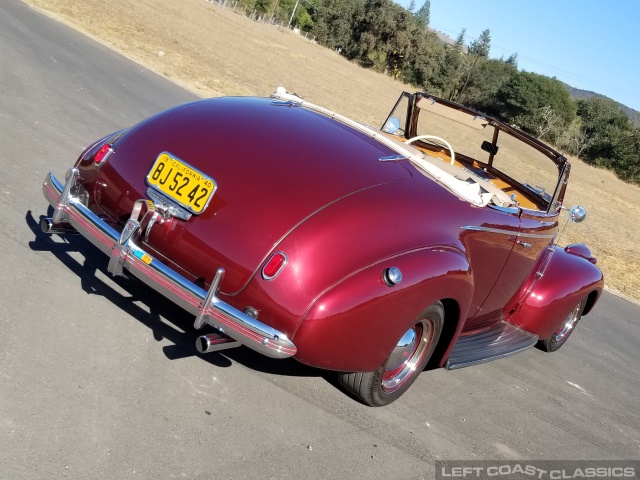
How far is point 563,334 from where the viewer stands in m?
6.18

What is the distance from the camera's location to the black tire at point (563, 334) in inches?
235

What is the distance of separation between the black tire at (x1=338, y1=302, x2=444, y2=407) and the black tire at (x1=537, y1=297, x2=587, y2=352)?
8.14 ft

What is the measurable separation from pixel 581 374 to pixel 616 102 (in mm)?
71671

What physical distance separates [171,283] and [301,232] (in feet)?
2.22

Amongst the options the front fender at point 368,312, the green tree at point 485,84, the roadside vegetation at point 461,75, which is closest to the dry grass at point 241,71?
the front fender at point 368,312

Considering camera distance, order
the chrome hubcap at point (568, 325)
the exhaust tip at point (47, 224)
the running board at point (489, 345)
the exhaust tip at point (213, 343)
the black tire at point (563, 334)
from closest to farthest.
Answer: the exhaust tip at point (213, 343) < the exhaust tip at point (47, 224) < the running board at point (489, 345) < the black tire at point (563, 334) < the chrome hubcap at point (568, 325)

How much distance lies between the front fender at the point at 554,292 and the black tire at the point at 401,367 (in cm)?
155

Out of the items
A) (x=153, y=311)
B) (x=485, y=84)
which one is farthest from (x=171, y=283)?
(x=485, y=84)

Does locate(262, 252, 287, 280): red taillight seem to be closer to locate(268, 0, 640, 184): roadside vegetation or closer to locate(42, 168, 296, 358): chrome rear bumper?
locate(42, 168, 296, 358): chrome rear bumper

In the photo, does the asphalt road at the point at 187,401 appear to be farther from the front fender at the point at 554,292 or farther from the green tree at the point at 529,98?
the green tree at the point at 529,98

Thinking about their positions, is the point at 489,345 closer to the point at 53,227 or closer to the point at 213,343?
the point at 213,343

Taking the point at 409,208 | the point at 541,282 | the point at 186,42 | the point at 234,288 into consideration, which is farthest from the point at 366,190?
the point at 186,42

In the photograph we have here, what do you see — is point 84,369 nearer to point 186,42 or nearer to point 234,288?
point 234,288

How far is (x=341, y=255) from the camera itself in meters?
3.18
